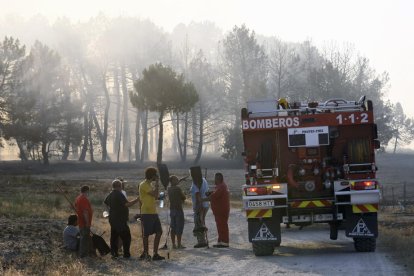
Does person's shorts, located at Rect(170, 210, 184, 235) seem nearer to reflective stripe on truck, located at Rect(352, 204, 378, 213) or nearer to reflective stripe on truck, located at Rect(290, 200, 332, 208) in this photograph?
reflective stripe on truck, located at Rect(290, 200, 332, 208)

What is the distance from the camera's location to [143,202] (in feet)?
54.1

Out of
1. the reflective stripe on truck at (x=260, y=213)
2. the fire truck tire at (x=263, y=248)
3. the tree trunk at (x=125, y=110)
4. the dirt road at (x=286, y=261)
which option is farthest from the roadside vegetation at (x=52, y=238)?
the tree trunk at (x=125, y=110)

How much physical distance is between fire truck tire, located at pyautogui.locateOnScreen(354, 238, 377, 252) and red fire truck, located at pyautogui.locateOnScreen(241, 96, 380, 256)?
1 centimetres

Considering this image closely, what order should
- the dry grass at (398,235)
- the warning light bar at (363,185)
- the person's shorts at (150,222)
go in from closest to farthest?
the dry grass at (398,235), the person's shorts at (150,222), the warning light bar at (363,185)

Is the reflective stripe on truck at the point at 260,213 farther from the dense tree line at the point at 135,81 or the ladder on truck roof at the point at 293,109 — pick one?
the dense tree line at the point at 135,81

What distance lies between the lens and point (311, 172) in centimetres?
1727

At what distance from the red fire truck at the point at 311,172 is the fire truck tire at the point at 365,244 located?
1 centimetres

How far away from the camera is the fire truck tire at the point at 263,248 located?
1700 cm

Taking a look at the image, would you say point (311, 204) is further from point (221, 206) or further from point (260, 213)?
point (221, 206)

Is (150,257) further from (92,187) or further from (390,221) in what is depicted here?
(92,187)

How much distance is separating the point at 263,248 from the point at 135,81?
4990cm

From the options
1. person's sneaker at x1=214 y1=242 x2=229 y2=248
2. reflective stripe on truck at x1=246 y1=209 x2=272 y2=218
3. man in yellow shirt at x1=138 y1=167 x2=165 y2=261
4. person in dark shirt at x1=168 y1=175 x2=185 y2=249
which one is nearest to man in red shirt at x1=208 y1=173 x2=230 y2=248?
person's sneaker at x1=214 y1=242 x2=229 y2=248

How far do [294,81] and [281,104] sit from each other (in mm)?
70391

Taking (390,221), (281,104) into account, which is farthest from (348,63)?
(281,104)
